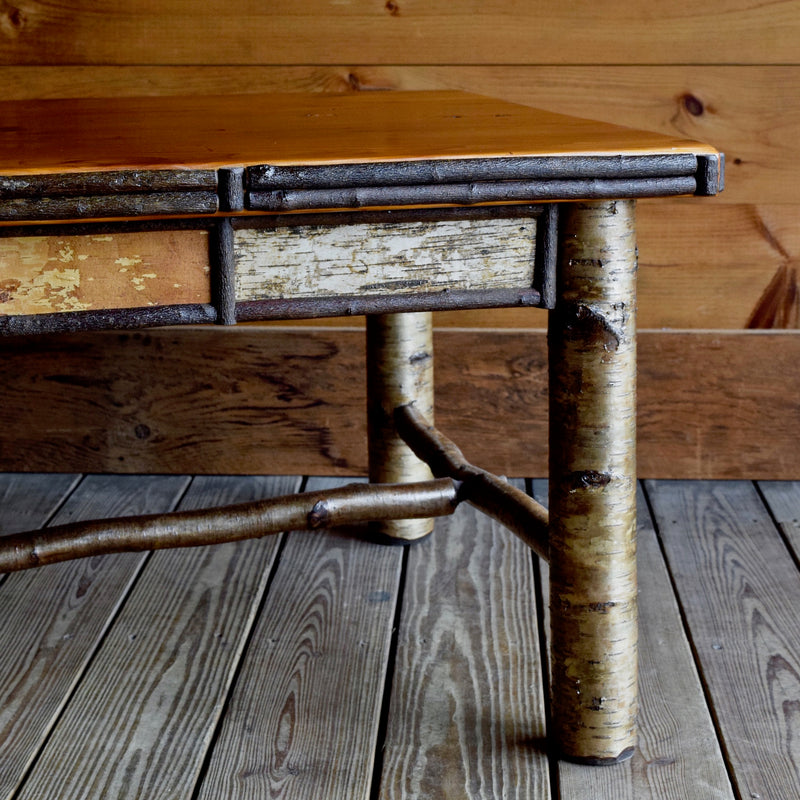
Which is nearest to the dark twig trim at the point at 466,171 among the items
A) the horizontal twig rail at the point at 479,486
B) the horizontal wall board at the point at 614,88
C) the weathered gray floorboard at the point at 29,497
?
the horizontal twig rail at the point at 479,486

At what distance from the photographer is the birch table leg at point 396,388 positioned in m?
1.52

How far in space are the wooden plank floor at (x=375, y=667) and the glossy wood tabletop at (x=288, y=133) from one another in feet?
1.97

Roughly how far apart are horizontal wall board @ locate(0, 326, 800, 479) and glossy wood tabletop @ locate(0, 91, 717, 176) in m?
0.50

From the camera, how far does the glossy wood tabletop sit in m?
0.90

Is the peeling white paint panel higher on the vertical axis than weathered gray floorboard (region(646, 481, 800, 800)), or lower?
higher

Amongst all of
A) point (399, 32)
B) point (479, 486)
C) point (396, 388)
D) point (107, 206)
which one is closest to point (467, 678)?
point (479, 486)

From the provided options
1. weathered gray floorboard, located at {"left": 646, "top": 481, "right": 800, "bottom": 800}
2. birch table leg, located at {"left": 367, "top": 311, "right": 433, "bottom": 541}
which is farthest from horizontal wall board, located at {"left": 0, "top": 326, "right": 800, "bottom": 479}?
birch table leg, located at {"left": 367, "top": 311, "right": 433, "bottom": 541}

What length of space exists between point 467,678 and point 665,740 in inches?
9.1

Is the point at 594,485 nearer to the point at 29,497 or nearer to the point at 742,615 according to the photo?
the point at 742,615

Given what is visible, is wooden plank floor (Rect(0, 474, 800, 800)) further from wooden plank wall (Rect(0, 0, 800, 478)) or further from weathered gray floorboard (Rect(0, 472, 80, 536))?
wooden plank wall (Rect(0, 0, 800, 478))

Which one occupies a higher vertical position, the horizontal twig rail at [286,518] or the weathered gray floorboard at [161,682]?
the horizontal twig rail at [286,518]

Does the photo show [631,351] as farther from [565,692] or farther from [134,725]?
[134,725]

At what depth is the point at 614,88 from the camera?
1706 millimetres

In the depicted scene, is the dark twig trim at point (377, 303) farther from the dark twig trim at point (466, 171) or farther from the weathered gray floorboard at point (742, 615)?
the weathered gray floorboard at point (742, 615)
